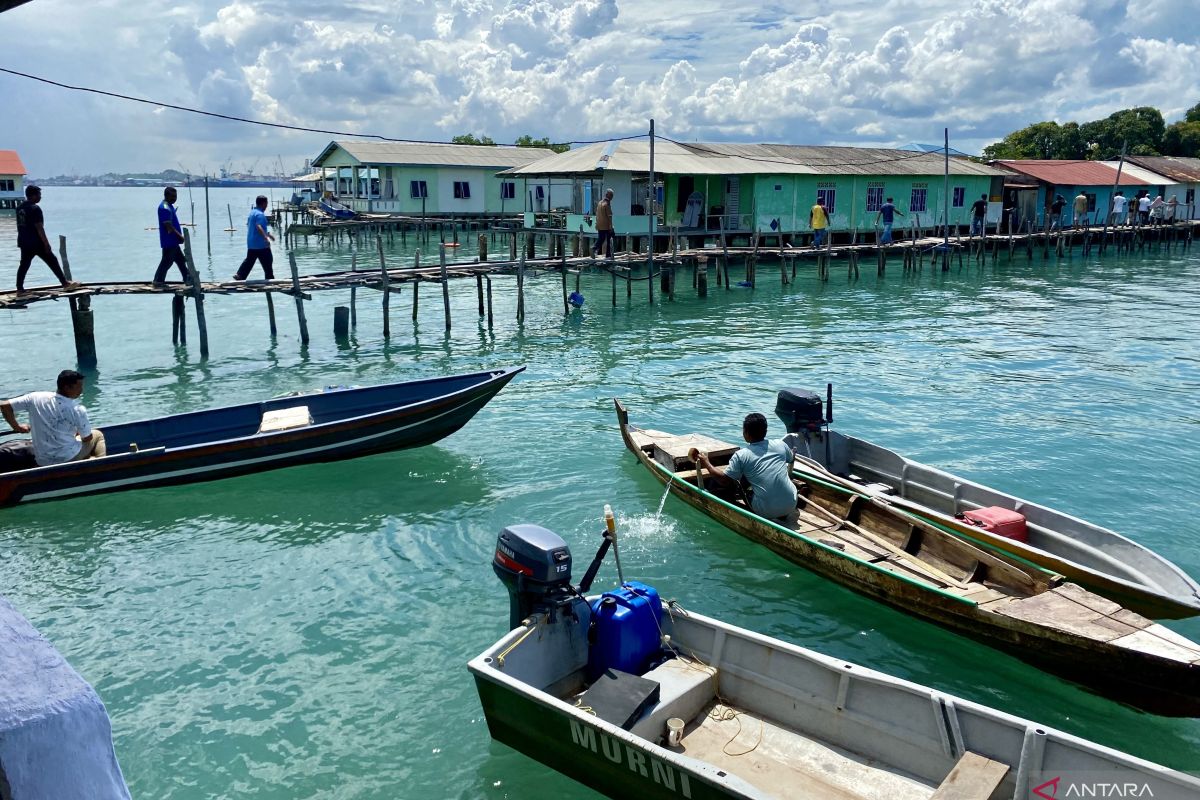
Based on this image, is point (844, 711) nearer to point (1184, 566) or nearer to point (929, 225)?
point (1184, 566)

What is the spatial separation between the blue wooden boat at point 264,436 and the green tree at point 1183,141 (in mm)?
71511

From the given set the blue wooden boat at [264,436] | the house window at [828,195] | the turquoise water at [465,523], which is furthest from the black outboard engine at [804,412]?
the house window at [828,195]

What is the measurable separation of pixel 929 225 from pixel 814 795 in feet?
143

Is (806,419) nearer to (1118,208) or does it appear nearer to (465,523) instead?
(465,523)

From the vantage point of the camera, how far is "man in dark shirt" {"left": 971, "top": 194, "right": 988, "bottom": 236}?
44.4m

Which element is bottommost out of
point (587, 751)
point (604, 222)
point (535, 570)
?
point (587, 751)

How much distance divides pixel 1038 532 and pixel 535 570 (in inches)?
221

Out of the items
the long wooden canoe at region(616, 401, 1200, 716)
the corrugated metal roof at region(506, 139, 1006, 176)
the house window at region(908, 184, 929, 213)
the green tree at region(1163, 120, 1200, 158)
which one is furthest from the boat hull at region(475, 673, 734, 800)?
the green tree at region(1163, 120, 1200, 158)

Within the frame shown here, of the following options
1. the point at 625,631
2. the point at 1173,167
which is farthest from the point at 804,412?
the point at 1173,167

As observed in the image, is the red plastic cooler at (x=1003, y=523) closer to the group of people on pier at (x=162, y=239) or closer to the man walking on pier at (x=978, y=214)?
the group of people on pier at (x=162, y=239)

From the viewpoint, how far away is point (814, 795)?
6086 millimetres

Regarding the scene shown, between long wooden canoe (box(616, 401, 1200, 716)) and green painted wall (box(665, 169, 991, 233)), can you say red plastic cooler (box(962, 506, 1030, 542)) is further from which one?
green painted wall (box(665, 169, 991, 233))

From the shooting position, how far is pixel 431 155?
54250 mm

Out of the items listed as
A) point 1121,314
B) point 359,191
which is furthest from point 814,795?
point 359,191
